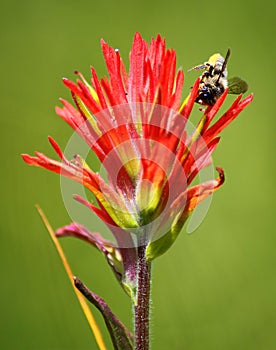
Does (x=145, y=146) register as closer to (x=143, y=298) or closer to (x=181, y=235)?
(x=143, y=298)

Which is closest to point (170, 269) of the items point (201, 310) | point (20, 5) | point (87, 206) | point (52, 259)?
point (201, 310)

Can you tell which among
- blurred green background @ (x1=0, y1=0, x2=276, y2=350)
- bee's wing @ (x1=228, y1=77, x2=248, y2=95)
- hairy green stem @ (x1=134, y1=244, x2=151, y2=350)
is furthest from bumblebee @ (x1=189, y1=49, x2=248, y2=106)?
blurred green background @ (x1=0, y1=0, x2=276, y2=350)

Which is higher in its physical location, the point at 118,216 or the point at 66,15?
the point at 66,15

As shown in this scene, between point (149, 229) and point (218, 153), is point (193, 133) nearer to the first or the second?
point (149, 229)

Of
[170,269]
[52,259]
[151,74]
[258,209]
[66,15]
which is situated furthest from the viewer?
[66,15]

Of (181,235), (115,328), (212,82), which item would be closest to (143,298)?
(115,328)

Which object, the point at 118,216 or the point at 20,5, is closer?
the point at 118,216
